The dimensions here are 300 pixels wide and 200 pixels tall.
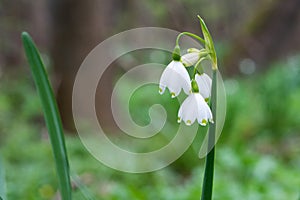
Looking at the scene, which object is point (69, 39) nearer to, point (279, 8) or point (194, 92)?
point (279, 8)

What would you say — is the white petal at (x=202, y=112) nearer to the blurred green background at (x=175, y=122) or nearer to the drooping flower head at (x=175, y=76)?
the drooping flower head at (x=175, y=76)

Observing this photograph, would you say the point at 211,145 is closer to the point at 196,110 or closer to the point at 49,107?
the point at 196,110

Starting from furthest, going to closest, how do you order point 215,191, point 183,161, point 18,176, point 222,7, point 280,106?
point 222,7 → point 280,106 → point 183,161 → point 18,176 → point 215,191

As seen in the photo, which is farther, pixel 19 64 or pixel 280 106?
pixel 19 64

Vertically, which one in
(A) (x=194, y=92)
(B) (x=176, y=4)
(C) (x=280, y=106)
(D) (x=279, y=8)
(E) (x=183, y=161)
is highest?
(B) (x=176, y=4)

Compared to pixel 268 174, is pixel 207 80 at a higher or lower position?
lower

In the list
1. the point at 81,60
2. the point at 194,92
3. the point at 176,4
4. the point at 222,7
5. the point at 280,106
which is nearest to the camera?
the point at 194,92

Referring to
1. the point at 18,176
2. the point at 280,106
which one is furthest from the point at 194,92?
the point at 280,106
